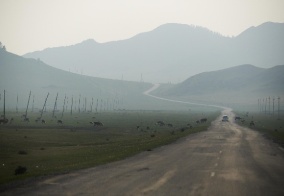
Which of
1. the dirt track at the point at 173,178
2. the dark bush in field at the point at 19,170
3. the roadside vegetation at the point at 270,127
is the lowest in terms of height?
the dark bush in field at the point at 19,170

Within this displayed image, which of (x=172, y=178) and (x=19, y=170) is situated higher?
(x=172, y=178)

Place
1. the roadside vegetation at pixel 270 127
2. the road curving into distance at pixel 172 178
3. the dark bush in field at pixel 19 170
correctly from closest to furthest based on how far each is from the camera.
Answer: 1. the road curving into distance at pixel 172 178
2. the dark bush in field at pixel 19 170
3. the roadside vegetation at pixel 270 127

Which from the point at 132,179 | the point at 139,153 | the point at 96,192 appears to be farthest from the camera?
the point at 139,153

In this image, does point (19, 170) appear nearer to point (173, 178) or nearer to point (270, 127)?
point (173, 178)

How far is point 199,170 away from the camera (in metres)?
29.1

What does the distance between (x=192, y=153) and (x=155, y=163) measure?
913 cm

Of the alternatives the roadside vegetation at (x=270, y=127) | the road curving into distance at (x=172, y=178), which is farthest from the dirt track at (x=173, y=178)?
the roadside vegetation at (x=270, y=127)

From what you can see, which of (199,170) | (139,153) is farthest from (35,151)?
(199,170)

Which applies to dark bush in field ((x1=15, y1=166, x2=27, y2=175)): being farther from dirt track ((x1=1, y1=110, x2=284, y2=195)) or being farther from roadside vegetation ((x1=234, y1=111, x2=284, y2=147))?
roadside vegetation ((x1=234, y1=111, x2=284, y2=147))

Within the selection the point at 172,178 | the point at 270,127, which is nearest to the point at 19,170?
the point at 172,178

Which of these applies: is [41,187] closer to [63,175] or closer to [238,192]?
[63,175]

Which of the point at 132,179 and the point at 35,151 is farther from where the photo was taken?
the point at 35,151

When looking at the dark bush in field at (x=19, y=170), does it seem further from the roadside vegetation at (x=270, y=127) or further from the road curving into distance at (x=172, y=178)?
the roadside vegetation at (x=270, y=127)

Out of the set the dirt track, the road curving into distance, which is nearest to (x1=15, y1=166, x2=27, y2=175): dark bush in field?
the road curving into distance
